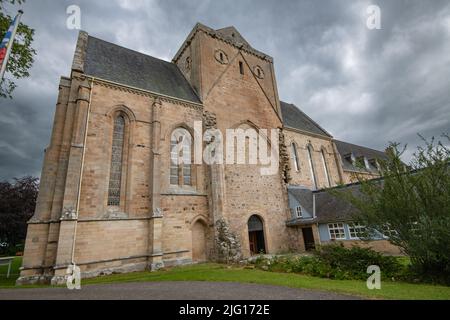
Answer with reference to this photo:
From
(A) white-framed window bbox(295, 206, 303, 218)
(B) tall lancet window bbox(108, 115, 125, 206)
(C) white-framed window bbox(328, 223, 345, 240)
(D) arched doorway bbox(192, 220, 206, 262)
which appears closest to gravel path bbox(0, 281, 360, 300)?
(B) tall lancet window bbox(108, 115, 125, 206)

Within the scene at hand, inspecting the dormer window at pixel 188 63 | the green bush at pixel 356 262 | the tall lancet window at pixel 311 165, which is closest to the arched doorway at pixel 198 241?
the green bush at pixel 356 262

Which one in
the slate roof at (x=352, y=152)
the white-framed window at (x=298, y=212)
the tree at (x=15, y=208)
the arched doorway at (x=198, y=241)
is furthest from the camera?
the slate roof at (x=352, y=152)

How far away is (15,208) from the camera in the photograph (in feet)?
90.9

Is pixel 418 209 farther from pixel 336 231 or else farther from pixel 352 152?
pixel 352 152

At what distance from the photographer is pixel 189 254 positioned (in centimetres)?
1457

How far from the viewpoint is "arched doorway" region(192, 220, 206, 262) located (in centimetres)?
1520

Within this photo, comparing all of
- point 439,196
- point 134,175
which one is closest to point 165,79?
point 134,175

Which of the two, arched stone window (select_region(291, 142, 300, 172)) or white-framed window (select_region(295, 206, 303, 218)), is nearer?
white-framed window (select_region(295, 206, 303, 218))

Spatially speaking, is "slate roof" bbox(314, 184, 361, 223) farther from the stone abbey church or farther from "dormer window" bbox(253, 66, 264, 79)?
"dormer window" bbox(253, 66, 264, 79)

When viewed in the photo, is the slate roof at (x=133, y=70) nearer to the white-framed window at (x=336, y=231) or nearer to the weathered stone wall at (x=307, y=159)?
the weathered stone wall at (x=307, y=159)

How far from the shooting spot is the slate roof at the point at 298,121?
90.5 feet

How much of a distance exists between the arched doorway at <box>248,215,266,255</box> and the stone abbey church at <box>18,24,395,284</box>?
0.27ft

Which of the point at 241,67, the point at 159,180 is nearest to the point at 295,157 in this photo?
the point at 241,67

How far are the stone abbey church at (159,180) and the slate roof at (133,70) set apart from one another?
0.11 m
